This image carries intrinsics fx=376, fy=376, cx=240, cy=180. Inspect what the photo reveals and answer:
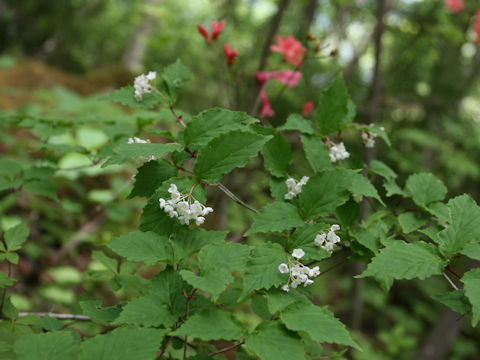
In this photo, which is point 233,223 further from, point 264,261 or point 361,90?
point 264,261

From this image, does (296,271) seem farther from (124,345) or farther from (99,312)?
(99,312)

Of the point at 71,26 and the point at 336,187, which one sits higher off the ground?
the point at 336,187

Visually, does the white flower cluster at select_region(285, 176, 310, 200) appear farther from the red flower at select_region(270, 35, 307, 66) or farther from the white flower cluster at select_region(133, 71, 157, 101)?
the red flower at select_region(270, 35, 307, 66)

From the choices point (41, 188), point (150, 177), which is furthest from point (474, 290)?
point (41, 188)

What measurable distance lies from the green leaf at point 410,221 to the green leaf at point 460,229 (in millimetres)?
107

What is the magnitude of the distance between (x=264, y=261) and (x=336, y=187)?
0.85 feet

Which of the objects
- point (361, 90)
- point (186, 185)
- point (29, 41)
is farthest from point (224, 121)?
point (29, 41)

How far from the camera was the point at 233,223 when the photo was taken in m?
4.47

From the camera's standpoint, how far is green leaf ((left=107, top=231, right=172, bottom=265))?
82 cm

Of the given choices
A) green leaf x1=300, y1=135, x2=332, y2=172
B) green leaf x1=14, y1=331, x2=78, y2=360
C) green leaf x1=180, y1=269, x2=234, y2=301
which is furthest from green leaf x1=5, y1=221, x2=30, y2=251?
green leaf x1=300, y1=135, x2=332, y2=172

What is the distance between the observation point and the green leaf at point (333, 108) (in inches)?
44.2

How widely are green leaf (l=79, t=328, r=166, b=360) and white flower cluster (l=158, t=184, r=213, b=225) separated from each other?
250 millimetres

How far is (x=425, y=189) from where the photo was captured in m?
1.12

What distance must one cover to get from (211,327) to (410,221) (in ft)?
2.05
